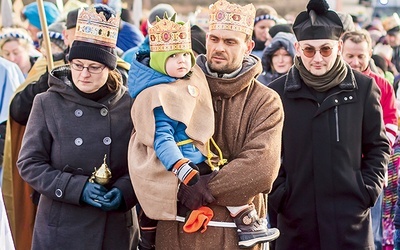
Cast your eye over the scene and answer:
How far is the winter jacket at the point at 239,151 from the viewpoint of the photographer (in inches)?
241

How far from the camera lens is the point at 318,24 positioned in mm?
7312

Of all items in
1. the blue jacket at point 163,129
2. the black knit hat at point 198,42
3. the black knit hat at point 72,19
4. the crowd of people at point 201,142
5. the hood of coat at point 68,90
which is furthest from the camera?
the black knit hat at point 198,42

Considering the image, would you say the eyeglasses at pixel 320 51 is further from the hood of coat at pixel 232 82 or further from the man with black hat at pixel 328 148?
the hood of coat at pixel 232 82

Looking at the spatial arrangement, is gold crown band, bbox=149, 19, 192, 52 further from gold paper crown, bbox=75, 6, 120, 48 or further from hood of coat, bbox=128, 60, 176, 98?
gold paper crown, bbox=75, 6, 120, 48

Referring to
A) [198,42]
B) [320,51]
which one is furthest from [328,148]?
[198,42]

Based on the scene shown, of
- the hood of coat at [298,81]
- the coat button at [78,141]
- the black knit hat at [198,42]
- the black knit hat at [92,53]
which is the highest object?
the black knit hat at [92,53]

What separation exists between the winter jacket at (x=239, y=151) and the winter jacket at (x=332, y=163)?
3.00 ft

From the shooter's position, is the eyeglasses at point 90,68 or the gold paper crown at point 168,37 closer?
the gold paper crown at point 168,37

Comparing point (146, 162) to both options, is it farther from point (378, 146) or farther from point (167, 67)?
point (378, 146)

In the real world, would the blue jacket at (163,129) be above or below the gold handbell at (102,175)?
above

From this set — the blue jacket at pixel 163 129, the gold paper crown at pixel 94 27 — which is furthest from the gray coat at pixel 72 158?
the blue jacket at pixel 163 129

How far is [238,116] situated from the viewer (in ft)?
20.8

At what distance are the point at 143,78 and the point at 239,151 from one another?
2.20 ft

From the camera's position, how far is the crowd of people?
611 centimetres
